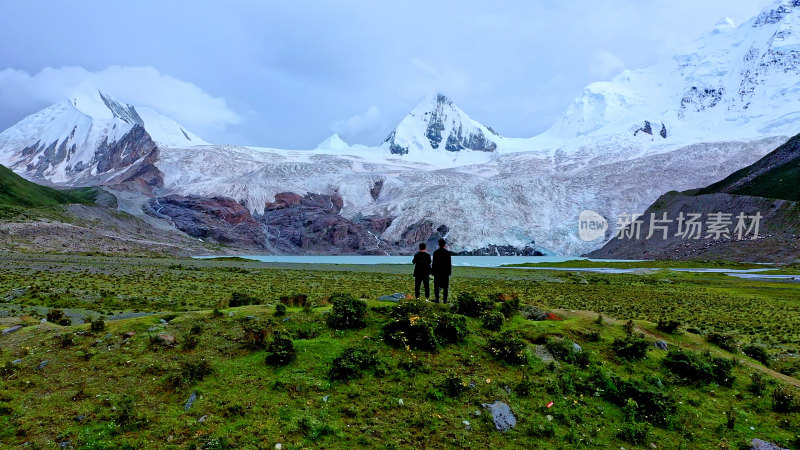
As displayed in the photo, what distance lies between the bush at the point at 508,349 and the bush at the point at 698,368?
413cm

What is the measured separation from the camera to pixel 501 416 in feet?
32.9

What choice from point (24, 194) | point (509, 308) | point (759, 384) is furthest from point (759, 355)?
point (24, 194)

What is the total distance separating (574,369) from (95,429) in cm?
1113

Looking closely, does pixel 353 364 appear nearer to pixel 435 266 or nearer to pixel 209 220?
pixel 435 266

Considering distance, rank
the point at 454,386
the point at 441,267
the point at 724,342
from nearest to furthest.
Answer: the point at 454,386
the point at 724,342
the point at 441,267

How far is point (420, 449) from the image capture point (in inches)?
346

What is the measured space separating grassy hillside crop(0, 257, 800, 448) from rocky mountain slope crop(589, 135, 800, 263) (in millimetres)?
109761

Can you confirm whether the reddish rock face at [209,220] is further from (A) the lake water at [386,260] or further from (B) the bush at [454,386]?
(B) the bush at [454,386]

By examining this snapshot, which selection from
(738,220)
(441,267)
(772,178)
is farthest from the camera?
(772,178)

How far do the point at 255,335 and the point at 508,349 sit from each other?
7148 millimetres

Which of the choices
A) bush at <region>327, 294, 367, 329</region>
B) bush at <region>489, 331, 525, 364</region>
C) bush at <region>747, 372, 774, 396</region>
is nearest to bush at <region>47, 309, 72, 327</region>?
bush at <region>327, 294, 367, 329</region>

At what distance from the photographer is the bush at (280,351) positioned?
1147 cm

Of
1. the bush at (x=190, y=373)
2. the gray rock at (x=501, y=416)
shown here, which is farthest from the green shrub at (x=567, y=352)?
the bush at (x=190, y=373)

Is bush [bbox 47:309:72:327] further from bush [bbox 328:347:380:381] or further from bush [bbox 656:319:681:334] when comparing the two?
bush [bbox 656:319:681:334]
